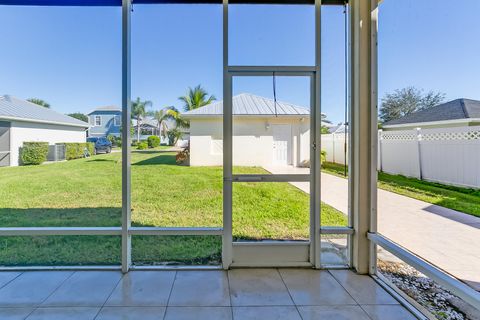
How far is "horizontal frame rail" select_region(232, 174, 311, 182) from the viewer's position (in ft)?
9.23

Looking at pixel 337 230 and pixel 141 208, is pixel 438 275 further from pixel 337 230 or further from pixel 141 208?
pixel 141 208

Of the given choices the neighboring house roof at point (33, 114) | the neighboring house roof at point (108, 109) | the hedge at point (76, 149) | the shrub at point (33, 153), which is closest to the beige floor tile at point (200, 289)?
the neighboring house roof at point (108, 109)

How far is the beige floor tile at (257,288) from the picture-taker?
216 centimetres

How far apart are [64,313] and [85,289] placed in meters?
0.34

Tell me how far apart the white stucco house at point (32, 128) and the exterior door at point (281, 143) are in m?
2.25

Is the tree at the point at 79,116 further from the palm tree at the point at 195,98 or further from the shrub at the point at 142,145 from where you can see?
the palm tree at the point at 195,98

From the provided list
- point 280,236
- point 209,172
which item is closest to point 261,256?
point 280,236

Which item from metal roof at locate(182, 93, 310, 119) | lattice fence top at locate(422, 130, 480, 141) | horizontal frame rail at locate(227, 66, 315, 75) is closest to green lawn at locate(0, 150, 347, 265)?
metal roof at locate(182, 93, 310, 119)

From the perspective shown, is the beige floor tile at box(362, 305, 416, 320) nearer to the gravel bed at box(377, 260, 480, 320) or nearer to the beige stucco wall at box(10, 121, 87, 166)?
the gravel bed at box(377, 260, 480, 320)

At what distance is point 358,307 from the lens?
2.09 m

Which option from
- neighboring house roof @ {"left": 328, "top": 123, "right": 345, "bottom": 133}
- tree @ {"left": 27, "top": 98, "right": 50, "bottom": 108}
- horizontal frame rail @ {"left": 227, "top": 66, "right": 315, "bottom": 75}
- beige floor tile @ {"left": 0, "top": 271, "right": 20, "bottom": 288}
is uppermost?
horizontal frame rail @ {"left": 227, "top": 66, "right": 315, "bottom": 75}

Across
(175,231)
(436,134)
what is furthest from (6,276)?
(436,134)

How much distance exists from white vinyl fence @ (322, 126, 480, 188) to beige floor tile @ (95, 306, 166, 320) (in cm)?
213

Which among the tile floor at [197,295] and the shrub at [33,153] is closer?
the tile floor at [197,295]
